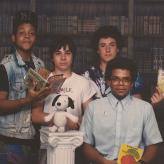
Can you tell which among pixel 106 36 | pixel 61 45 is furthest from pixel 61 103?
pixel 106 36

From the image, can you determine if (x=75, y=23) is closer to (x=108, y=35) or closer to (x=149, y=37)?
(x=149, y=37)

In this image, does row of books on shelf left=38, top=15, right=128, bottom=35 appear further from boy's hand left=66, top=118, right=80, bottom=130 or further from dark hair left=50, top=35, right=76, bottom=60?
boy's hand left=66, top=118, right=80, bottom=130

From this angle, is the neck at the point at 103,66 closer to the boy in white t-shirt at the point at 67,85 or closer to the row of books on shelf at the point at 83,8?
the boy in white t-shirt at the point at 67,85

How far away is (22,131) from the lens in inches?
128

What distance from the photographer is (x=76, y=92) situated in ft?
10.8

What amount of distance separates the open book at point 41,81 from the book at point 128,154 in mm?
568

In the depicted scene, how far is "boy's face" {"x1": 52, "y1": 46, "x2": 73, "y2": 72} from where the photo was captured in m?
3.34

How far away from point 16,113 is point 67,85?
13.9 inches

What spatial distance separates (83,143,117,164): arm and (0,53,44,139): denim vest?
1.23 feet

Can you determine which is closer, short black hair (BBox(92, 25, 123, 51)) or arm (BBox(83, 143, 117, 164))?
arm (BBox(83, 143, 117, 164))

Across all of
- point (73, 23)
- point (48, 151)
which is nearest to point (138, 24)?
point (73, 23)

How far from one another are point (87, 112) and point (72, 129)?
0.44 feet

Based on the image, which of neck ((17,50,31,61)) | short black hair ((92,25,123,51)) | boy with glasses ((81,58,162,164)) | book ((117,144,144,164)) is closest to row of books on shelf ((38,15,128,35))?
short black hair ((92,25,123,51))

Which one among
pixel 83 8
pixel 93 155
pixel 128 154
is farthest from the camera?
pixel 83 8
